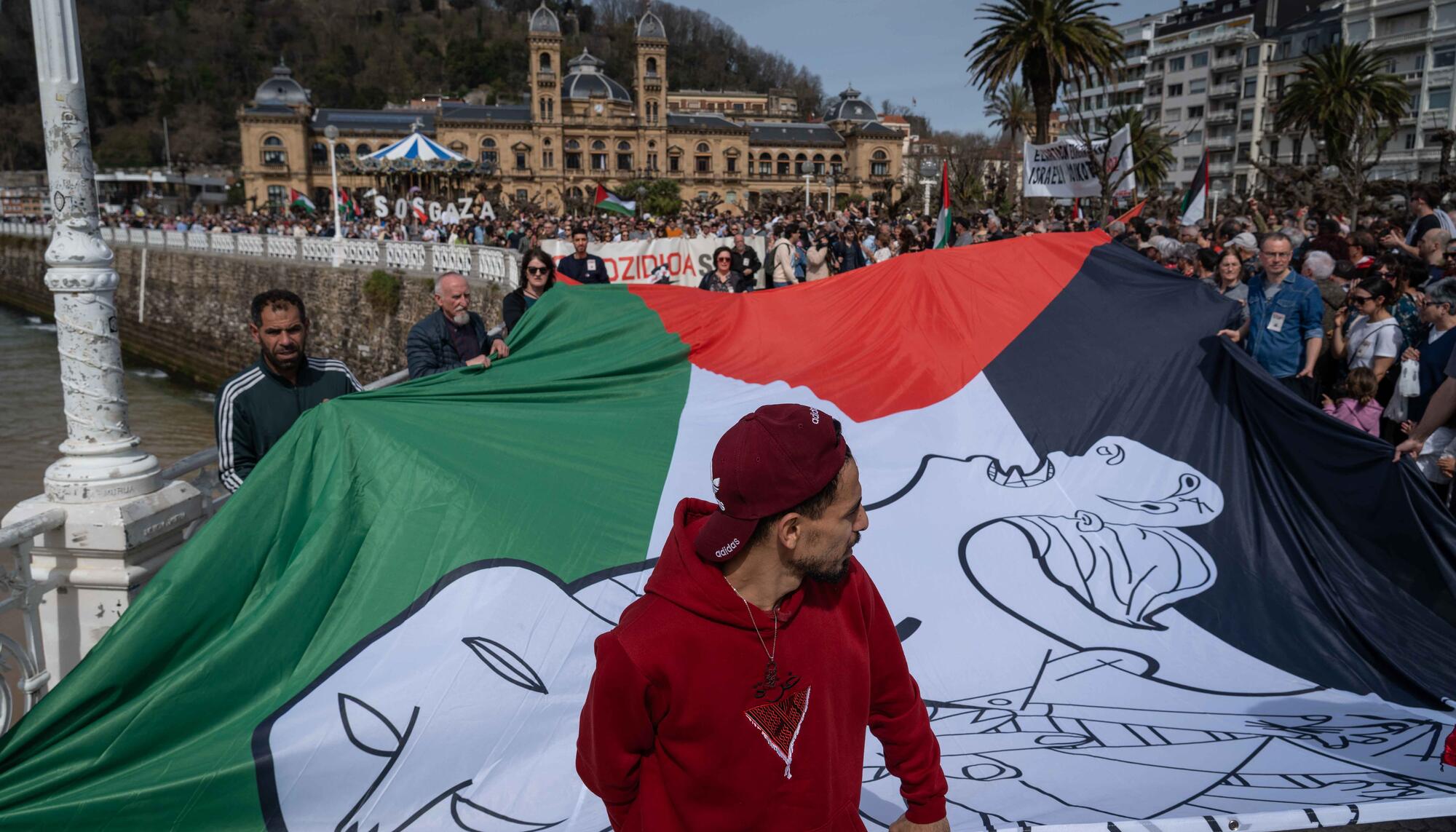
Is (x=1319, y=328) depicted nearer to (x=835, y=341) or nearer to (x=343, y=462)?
(x=835, y=341)

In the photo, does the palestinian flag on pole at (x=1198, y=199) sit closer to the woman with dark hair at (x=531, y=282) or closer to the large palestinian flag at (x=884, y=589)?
the large palestinian flag at (x=884, y=589)

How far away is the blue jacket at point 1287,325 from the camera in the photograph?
5902 mm

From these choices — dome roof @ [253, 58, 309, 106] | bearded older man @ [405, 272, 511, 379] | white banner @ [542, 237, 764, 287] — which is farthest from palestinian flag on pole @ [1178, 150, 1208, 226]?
dome roof @ [253, 58, 309, 106]

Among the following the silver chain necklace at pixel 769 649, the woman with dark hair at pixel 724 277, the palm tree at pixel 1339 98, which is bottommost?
the silver chain necklace at pixel 769 649

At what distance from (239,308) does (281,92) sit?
233 ft

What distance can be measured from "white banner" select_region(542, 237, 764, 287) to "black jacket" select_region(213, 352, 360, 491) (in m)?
10.4

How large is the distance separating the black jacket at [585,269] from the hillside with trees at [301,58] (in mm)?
104552

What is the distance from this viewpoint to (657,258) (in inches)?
590

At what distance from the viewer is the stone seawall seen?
22375mm

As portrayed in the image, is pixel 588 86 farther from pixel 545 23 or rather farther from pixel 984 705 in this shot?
pixel 984 705

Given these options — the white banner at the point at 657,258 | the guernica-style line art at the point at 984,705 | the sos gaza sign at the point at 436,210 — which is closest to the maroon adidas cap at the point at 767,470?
the guernica-style line art at the point at 984,705

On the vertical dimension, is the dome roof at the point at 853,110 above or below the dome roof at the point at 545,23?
below

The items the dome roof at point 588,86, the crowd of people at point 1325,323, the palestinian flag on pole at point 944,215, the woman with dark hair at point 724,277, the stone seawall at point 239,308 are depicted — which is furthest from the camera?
the dome roof at point 588,86

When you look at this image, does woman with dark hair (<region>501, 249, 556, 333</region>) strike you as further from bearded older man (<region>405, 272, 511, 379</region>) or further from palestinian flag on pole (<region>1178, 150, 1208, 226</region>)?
palestinian flag on pole (<region>1178, 150, 1208, 226</region>)
